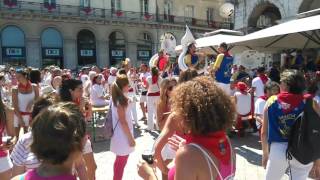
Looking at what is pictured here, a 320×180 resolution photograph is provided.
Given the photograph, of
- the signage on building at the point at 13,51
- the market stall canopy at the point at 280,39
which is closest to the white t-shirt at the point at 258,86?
the market stall canopy at the point at 280,39

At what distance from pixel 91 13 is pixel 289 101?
113 ft

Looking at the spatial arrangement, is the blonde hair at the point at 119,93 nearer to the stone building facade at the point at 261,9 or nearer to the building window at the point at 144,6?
the stone building facade at the point at 261,9

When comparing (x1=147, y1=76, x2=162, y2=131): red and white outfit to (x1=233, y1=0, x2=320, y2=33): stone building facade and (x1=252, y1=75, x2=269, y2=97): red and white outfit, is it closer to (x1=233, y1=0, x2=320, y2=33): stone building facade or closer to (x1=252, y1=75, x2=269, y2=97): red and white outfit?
(x1=252, y1=75, x2=269, y2=97): red and white outfit

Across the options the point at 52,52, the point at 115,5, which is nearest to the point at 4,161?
the point at 52,52

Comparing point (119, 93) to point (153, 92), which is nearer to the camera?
point (119, 93)

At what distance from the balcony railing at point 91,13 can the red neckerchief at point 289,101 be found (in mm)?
31281

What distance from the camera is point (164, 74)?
10680 mm

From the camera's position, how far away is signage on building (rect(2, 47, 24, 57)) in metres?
32.1

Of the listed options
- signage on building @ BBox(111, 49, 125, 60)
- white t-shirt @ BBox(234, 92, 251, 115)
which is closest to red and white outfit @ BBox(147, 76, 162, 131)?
white t-shirt @ BBox(234, 92, 251, 115)

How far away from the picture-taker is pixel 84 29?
35938mm

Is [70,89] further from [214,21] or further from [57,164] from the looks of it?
[214,21]

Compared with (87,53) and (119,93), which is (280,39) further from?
(87,53)

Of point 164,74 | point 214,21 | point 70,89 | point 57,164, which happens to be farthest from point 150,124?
point 214,21

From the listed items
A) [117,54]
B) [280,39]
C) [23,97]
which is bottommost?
[23,97]
